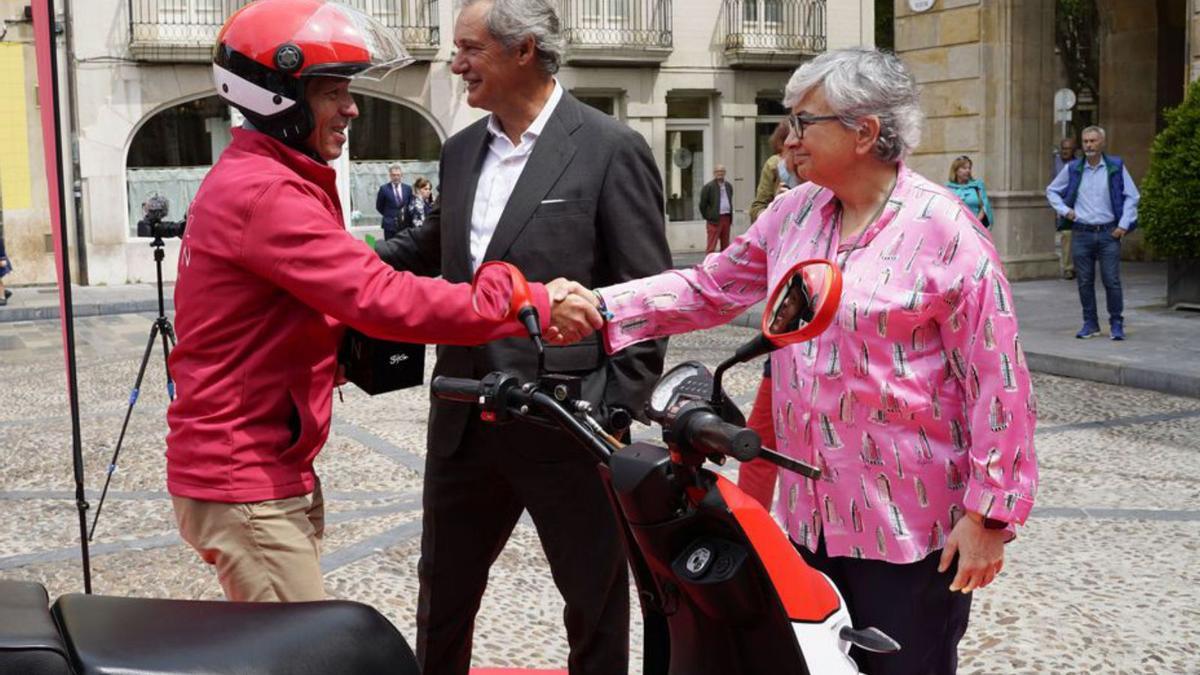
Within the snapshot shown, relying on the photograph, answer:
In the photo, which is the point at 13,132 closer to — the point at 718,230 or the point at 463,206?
the point at 718,230

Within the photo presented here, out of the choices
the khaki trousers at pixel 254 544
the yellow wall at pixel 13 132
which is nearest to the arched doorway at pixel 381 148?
the yellow wall at pixel 13 132

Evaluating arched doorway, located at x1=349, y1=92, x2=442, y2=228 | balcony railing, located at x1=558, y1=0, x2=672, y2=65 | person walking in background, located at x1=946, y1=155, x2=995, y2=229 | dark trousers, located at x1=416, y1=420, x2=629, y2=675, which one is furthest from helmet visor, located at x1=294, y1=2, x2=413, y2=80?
balcony railing, located at x1=558, y1=0, x2=672, y2=65

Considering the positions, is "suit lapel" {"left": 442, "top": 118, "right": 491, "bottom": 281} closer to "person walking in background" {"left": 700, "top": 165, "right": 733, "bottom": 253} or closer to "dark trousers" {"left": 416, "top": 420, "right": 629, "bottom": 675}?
"dark trousers" {"left": 416, "top": 420, "right": 629, "bottom": 675}

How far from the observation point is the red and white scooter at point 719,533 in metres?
1.93

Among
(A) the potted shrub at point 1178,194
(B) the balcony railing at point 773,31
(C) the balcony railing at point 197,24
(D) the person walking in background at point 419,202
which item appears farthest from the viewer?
(B) the balcony railing at point 773,31

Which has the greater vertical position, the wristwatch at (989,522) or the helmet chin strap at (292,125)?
the helmet chin strap at (292,125)

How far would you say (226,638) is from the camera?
73.8 inches

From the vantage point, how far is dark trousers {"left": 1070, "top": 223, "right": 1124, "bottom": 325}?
11859 millimetres

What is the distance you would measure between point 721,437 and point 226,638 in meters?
0.71

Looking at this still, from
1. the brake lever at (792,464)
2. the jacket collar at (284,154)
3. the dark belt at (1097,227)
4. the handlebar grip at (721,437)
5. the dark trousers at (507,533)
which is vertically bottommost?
the dark trousers at (507,533)

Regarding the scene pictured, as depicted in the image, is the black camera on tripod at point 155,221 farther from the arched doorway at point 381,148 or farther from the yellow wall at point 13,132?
the arched doorway at point 381,148

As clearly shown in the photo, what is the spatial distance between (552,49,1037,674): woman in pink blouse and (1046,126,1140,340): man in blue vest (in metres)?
9.77

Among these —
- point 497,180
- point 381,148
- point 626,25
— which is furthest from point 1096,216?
point 626,25

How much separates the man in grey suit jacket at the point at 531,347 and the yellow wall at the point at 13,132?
2100cm
